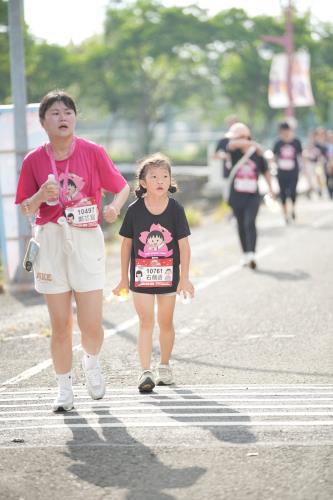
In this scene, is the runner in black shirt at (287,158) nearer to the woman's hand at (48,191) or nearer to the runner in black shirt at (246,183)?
the runner in black shirt at (246,183)

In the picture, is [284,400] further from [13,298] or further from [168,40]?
[168,40]

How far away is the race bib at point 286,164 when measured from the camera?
18.4 meters

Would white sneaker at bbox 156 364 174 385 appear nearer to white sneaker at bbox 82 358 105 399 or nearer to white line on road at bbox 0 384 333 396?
white line on road at bbox 0 384 333 396

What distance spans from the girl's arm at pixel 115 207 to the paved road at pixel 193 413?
1.07m

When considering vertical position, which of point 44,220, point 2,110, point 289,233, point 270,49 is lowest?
point 289,233

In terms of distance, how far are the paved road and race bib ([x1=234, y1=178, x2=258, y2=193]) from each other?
281 cm

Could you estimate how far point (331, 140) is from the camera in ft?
98.4

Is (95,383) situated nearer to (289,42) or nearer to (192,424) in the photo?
(192,424)

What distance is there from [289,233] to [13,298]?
7.52 meters

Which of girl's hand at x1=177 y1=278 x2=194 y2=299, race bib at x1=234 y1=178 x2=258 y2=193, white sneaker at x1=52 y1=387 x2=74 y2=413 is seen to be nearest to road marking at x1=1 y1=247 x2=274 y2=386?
race bib at x1=234 y1=178 x2=258 y2=193

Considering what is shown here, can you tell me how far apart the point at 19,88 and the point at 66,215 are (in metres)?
6.31

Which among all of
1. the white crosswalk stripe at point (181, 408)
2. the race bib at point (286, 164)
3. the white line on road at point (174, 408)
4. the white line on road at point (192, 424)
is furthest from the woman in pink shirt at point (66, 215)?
the race bib at point (286, 164)

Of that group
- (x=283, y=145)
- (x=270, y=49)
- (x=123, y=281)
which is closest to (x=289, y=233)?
(x=283, y=145)

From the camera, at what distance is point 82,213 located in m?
5.95
